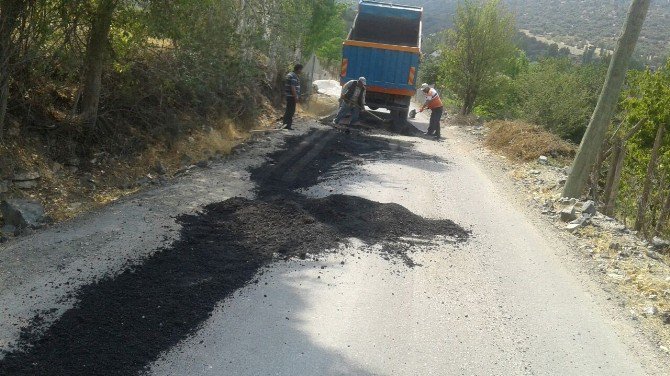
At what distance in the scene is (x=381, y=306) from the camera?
514 centimetres

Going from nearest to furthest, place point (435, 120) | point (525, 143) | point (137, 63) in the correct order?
point (137, 63)
point (525, 143)
point (435, 120)

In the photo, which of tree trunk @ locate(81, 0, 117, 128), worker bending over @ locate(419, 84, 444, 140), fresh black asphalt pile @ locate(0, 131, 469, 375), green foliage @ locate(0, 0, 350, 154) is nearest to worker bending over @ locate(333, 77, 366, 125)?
worker bending over @ locate(419, 84, 444, 140)

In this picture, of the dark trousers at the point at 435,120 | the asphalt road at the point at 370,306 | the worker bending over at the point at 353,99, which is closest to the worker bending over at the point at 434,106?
the dark trousers at the point at 435,120

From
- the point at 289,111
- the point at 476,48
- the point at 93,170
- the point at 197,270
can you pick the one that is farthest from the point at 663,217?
the point at 197,270

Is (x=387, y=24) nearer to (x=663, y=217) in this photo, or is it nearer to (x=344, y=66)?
(x=344, y=66)

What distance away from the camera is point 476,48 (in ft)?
85.6

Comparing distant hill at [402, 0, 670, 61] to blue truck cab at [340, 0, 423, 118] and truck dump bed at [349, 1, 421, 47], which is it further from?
blue truck cab at [340, 0, 423, 118]

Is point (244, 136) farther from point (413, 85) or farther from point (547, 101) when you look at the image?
point (547, 101)

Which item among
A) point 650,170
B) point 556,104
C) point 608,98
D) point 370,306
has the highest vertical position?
point 608,98

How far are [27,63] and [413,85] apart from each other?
1117 centimetres

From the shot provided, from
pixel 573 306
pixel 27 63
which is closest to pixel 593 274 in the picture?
pixel 573 306

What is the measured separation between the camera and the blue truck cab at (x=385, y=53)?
54.6 feet

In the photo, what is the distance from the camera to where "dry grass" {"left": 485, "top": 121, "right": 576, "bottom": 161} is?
1398cm

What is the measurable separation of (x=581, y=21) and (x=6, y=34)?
546 ft
